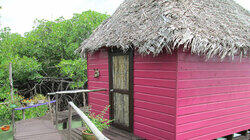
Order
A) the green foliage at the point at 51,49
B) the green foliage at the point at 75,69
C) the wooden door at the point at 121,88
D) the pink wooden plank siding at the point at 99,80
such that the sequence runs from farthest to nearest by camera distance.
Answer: the green foliage at the point at 51,49 < the green foliage at the point at 75,69 < the pink wooden plank siding at the point at 99,80 < the wooden door at the point at 121,88

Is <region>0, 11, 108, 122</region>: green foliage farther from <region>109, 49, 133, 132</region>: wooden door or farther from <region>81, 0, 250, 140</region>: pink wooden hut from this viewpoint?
<region>81, 0, 250, 140</region>: pink wooden hut

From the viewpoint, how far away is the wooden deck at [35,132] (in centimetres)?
375

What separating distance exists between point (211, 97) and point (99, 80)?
310 centimetres

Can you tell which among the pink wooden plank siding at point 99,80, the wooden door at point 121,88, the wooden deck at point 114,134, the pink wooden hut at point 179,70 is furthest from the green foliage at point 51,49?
the pink wooden hut at point 179,70

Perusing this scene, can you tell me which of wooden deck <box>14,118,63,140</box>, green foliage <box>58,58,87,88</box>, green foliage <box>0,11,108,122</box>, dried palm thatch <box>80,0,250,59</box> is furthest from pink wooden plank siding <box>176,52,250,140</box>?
green foliage <box>0,11,108,122</box>

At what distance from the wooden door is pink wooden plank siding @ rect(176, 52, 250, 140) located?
1274 millimetres

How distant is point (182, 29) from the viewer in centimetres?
312

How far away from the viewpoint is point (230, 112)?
4188mm

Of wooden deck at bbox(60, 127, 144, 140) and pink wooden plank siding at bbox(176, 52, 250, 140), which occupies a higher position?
pink wooden plank siding at bbox(176, 52, 250, 140)

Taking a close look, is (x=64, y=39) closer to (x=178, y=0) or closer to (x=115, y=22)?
(x=115, y=22)

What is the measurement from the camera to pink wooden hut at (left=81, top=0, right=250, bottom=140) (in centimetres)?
325

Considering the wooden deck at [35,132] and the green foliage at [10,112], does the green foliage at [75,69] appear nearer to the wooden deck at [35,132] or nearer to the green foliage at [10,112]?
the green foliage at [10,112]

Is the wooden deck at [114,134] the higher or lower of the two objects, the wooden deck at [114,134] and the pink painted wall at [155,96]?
the lower

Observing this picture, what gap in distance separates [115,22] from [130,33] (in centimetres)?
128
